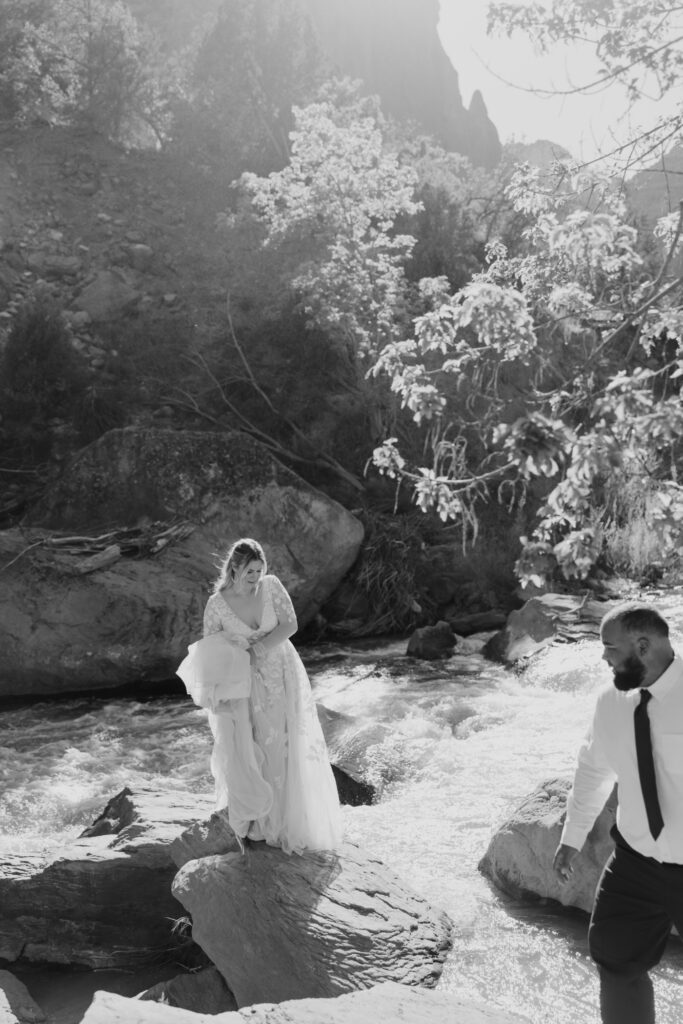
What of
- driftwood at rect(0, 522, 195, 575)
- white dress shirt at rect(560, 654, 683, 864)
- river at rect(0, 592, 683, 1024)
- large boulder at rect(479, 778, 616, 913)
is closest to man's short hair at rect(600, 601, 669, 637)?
white dress shirt at rect(560, 654, 683, 864)

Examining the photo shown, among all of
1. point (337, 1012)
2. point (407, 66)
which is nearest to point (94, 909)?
point (337, 1012)

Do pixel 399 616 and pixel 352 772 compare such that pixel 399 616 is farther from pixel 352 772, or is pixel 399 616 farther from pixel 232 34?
pixel 232 34

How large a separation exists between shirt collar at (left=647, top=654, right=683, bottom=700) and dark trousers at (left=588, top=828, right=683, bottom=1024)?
517mm

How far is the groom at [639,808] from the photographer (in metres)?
3.23

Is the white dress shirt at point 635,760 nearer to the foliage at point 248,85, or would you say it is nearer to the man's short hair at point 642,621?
the man's short hair at point 642,621

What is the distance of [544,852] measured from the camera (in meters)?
5.66

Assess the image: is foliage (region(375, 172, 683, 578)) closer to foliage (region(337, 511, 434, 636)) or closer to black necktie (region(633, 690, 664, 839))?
black necktie (region(633, 690, 664, 839))

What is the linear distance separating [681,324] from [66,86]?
92.0 feet

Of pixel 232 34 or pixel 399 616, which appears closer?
pixel 399 616

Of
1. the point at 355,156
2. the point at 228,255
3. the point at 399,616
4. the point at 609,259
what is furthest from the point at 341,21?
the point at 609,259

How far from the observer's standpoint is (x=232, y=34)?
2848 centimetres

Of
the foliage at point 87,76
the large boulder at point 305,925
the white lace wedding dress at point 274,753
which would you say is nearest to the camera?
the large boulder at point 305,925

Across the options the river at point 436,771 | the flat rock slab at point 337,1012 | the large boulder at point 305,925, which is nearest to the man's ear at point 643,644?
the flat rock slab at point 337,1012

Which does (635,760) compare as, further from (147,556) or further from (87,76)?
(87,76)
